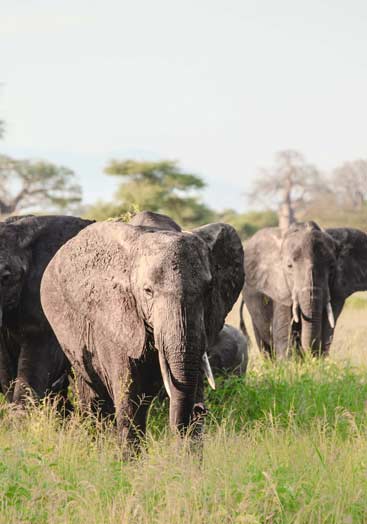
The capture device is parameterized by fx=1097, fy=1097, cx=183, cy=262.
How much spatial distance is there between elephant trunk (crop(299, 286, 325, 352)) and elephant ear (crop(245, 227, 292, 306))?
0.74m

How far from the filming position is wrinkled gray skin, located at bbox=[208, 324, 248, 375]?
8148 mm

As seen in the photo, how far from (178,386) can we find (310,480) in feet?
2.48

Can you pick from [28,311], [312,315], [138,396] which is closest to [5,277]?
[28,311]

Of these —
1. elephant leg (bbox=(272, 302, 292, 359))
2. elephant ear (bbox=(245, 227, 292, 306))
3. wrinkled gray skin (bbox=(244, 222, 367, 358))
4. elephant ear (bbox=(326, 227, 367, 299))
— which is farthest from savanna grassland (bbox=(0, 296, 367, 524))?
elephant ear (bbox=(326, 227, 367, 299))

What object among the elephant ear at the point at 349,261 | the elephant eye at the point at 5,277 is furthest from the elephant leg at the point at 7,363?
the elephant ear at the point at 349,261

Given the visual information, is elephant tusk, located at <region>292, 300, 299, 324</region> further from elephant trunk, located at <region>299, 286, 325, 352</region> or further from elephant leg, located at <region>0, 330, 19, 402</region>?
elephant leg, located at <region>0, 330, 19, 402</region>

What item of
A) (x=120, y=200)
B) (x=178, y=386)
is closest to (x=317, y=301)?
(x=178, y=386)

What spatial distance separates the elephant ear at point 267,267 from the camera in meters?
11.1

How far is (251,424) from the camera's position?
674 centimetres

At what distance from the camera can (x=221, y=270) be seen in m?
6.03

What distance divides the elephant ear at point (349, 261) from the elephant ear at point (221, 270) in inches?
198

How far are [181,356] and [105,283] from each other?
2.97 ft

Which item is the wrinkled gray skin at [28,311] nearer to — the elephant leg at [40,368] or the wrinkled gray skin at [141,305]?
the elephant leg at [40,368]

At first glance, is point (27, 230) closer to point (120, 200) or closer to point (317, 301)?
point (317, 301)
